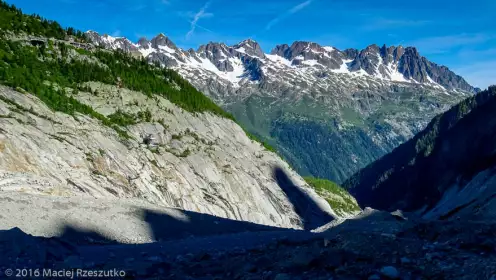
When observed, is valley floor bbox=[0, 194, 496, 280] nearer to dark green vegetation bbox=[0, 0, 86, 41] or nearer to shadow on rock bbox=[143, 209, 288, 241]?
shadow on rock bbox=[143, 209, 288, 241]

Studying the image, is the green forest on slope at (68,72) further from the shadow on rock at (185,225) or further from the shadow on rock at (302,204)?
the shadow on rock at (185,225)

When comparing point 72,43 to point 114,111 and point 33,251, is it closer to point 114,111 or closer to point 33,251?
point 114,111

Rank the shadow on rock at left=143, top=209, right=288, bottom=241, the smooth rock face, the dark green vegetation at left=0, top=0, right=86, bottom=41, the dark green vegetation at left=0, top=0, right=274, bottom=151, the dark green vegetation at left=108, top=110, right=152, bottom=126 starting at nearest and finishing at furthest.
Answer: the shadow on rock at left=143, top=209, right=288, bottom=241 < the smooth rock face < the dark green vegetation at left=0, top=0, right=274, bottom=151 < the dark green vegetation at left=108, top=110, right=152, bottom=126 < the dark green vegetation at left=0, top=0, right=86, bottom=41

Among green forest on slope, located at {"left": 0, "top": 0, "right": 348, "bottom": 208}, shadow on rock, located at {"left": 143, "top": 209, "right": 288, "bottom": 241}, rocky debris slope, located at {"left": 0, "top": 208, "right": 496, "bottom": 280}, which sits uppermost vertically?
green forest on slope, located at {"left": 0, "top": 0, "right": 348, "bottom": 208}

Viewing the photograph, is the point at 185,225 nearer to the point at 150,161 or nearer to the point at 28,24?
the point at 150,161

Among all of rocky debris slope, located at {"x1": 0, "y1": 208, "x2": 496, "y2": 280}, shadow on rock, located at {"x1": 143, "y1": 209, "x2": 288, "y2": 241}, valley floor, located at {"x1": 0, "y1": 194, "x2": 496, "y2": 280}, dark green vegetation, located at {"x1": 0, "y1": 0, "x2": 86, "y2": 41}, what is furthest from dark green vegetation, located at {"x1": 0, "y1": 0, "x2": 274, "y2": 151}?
rocky debris slope, located at {"x1": 0, "y1": 208, "x2": 496, "y2": 280}

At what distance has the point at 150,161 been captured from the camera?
2817 inches

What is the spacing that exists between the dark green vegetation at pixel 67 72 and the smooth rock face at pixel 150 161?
372cm

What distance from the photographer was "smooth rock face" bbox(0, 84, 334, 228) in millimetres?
48375

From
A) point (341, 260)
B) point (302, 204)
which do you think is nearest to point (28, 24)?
point (302, 204)

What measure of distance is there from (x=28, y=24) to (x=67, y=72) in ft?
99.7

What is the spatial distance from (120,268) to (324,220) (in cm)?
9683

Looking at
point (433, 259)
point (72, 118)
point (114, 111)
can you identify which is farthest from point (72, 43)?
point (433, 259)

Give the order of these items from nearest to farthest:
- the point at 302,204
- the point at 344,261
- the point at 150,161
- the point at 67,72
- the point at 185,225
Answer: the point at 344,261 → the point at 185,225 → the point at 150,161 → the point at 67,72 → the point at 302,204
